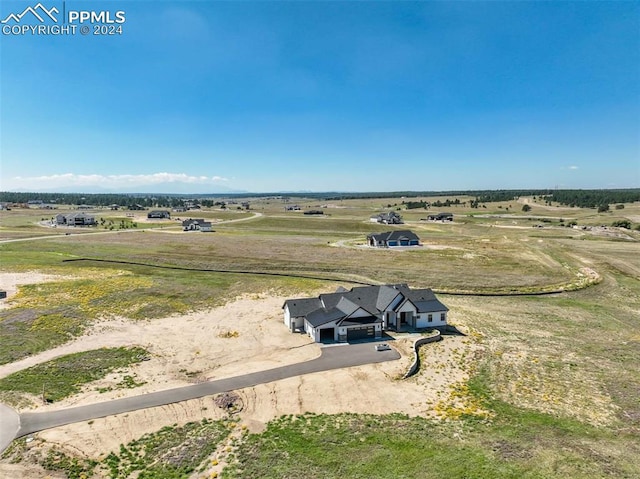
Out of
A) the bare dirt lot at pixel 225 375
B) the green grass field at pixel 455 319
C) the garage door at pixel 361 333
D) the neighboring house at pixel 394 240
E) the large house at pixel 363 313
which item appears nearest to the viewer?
the green grass field at pixel 455 319

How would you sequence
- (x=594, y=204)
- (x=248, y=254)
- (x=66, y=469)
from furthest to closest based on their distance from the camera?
(x=594, y=204) → (x=248, y=254) → (x=66, y=469)

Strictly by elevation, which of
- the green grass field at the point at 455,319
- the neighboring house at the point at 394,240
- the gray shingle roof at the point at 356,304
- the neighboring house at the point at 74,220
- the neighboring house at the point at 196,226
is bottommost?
the green grass field at the point at 455,319

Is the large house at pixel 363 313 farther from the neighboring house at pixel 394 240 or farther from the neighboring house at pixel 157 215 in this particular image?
the neighboring house at pixel 157 215

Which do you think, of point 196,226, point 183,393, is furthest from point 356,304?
point 196,226

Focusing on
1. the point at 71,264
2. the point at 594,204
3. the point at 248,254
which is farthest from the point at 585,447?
the point at 594,204

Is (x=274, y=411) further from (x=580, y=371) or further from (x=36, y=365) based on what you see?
(x=580, y=371)

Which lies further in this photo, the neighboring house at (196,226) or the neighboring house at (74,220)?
the neighboring house at (74,220)

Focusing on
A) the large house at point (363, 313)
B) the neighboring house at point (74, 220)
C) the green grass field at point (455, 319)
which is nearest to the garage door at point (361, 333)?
the large house at point (363, 313)
